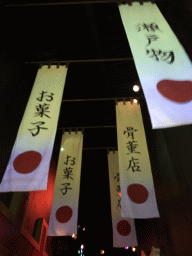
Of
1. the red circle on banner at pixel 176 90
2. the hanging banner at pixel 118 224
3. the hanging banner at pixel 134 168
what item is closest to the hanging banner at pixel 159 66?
the red circle on banner at pixel 176 90

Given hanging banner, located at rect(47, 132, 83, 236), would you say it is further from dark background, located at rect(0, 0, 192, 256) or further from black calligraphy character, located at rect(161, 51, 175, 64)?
black calligraphy character, located at rect(161, 51, 175, 64)

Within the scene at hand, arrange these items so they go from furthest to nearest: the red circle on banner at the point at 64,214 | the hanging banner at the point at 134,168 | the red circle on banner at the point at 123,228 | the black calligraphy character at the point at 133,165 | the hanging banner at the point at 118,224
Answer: the red circle on banner at the point at 123,228, the hanging banner at the point at 118,224, the red circle on banner at the point at 64,214, the black calligraphy character at the point at 133,165, the hanging banner at the point at 134,168

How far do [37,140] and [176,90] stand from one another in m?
2.26

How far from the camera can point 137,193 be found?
410 cm

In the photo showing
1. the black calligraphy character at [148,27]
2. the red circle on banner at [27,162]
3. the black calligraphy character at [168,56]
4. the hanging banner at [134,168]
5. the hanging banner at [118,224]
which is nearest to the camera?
the black calligraphy character at [168,56]

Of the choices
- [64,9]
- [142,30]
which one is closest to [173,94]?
[142,30]

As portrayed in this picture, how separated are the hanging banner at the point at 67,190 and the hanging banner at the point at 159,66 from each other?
3.70m

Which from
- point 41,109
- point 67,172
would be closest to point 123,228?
point 67,172

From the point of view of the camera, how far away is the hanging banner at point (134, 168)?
3.89m

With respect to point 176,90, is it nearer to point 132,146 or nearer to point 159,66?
point 159,66

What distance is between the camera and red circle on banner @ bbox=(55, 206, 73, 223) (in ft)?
16.4

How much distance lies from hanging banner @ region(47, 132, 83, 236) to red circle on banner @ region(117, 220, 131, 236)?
61.3 inches

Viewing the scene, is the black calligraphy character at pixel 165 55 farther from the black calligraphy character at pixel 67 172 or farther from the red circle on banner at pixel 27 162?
the black calligraphy character at pixel 67 172

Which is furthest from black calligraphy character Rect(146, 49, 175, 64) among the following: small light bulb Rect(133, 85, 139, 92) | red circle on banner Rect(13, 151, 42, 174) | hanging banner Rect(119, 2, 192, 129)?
small light bulb Rect(133, 85, 139, 92)
